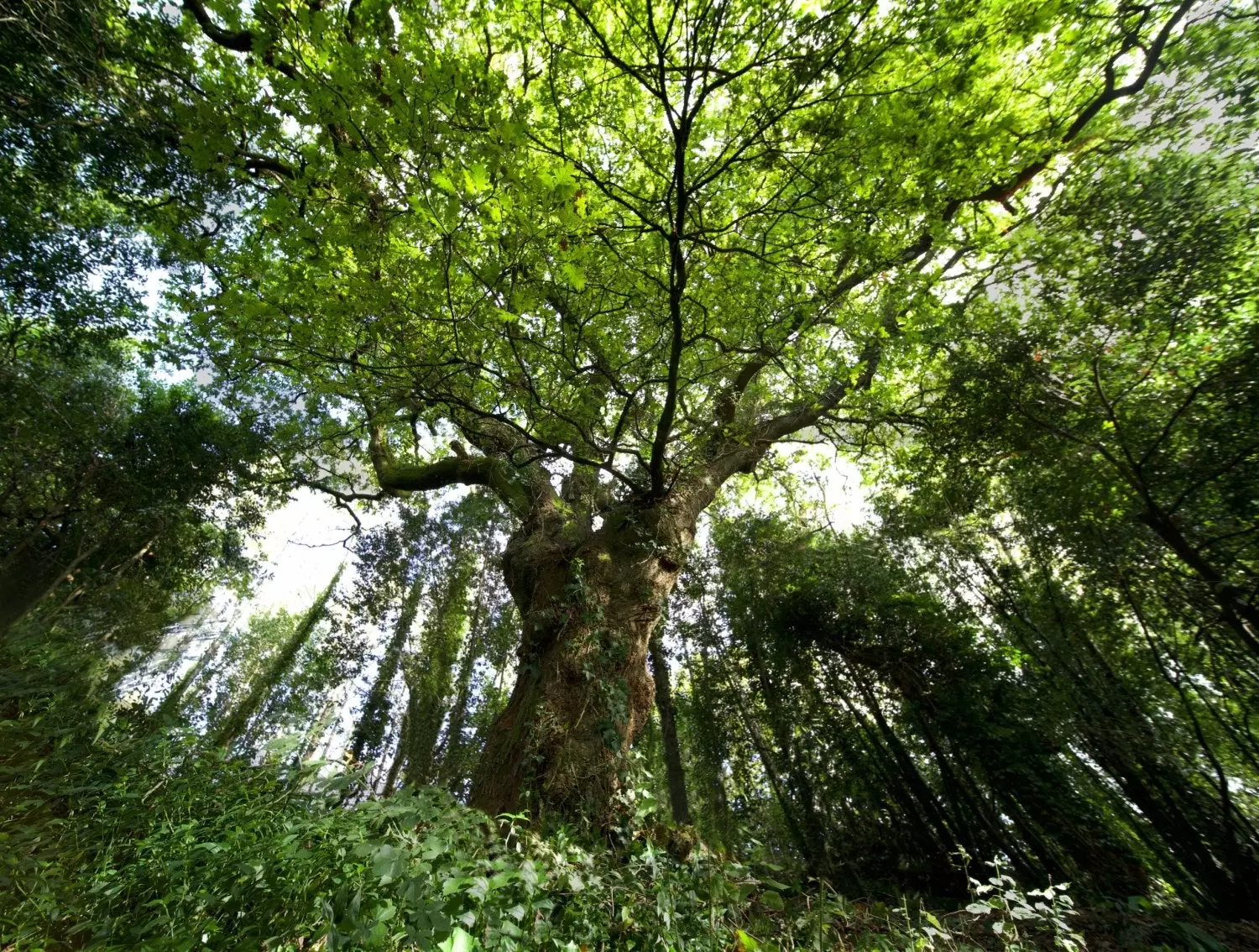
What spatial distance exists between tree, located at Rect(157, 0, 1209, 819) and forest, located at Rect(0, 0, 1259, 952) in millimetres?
47

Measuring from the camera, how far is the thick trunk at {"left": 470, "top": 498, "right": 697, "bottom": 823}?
3.28 metres

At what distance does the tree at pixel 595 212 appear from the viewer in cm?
237

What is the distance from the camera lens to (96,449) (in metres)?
7.86

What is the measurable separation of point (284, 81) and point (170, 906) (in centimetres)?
322

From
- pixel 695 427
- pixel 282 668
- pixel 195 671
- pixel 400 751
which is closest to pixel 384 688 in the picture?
pixel 400 751

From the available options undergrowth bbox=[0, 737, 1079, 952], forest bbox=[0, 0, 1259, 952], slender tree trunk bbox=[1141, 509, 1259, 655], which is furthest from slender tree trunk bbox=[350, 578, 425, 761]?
slender tree trunk bbox=[1141, 509, 1259, 655]

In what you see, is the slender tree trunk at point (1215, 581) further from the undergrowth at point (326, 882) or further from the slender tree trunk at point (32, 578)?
the slender tree trunk at point (32, 578)

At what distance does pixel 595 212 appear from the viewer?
3164 mm

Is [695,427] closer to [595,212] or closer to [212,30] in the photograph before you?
[595,212]

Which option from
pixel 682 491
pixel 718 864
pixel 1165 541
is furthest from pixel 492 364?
pixel 1165 541

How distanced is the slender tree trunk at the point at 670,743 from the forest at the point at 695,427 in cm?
12

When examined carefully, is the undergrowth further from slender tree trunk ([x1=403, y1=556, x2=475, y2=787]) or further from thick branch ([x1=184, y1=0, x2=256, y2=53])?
slender tree trunk ([x1=403, y1=556, x2=475, y2=787])

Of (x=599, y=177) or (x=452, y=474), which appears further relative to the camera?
(x=452, y=474)

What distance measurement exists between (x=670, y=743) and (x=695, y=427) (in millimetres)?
5308
